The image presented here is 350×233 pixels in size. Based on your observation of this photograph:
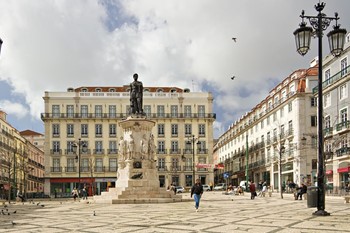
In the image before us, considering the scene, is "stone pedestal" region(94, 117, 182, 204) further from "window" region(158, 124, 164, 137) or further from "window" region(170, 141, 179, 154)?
"window" region(170, 141, 179, 154)

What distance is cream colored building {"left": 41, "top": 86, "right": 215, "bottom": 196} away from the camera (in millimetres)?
70938

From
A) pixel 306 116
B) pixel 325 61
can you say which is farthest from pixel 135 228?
pixel 306 116

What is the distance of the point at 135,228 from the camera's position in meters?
12.0

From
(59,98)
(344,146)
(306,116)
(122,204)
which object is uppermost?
(59,98)

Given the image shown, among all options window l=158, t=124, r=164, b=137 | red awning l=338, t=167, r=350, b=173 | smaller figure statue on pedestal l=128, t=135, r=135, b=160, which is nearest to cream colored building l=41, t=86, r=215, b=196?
window l=158, t=124, r=164, b=137

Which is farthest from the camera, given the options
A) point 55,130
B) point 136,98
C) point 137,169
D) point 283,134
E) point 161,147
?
point 161,147

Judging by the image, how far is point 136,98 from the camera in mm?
28031

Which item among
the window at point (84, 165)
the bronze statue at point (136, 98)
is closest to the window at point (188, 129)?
the window at point (84, 165)

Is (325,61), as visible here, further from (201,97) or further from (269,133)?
(201,97)

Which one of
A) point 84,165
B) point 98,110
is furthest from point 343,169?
point 84,165

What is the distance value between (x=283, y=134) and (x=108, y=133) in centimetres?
2929

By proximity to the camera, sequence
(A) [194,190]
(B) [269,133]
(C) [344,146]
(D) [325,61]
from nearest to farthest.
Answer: (A) [194,190] < (C) [344,146] < (D) [325,61] < (B) [269,133]

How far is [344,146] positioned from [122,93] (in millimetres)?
42116

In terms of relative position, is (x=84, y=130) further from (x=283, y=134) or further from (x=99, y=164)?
(x=283, y=134)
